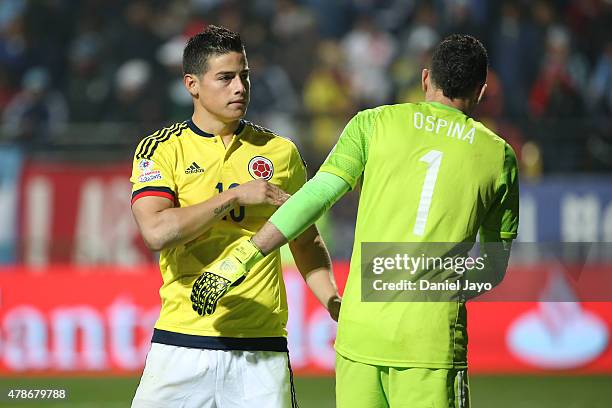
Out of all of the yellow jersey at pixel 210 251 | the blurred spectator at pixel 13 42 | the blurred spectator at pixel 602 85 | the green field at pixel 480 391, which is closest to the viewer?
the yellow jersey at pixel 210 251

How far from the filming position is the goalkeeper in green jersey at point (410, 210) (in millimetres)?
4059

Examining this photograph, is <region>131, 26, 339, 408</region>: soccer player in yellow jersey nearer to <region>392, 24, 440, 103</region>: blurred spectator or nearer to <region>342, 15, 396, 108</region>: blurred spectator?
<region>392, 24, 440, 103</region>: blurred spectator

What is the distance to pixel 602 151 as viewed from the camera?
42.7 ft

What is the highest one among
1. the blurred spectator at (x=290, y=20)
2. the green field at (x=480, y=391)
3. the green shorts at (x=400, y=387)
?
the blurred spectator at (x=290, y=20)

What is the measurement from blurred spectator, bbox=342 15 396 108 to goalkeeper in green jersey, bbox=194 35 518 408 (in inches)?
404

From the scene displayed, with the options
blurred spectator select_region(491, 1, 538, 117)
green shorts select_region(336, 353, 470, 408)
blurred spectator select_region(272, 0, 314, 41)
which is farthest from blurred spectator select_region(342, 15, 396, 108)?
green shorts select_region(336, 353, 470, 408)

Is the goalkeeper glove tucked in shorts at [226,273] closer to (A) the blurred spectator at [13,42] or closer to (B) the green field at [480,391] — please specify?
(B) the green field at [480,391]

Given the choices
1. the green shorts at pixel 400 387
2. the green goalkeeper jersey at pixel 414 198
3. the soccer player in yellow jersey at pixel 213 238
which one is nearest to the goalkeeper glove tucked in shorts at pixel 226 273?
the soccer player in yellow jersey at pixel 213 238

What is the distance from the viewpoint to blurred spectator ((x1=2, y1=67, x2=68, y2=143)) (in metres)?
13.8

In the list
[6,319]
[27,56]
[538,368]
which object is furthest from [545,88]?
[6,319]

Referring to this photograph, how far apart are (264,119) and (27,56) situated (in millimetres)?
3982

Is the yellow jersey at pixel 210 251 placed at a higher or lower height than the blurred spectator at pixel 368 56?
lower

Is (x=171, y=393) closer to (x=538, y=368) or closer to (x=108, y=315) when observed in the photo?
(x=108, y=315)

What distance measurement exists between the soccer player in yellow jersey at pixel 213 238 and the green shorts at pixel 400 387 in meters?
0.51
